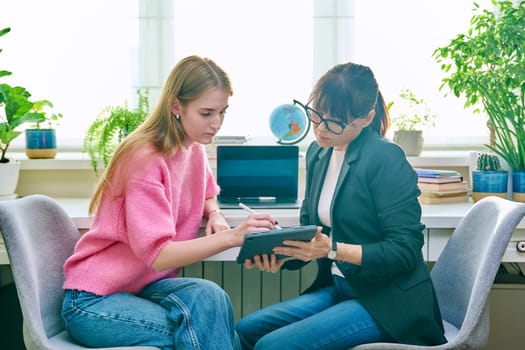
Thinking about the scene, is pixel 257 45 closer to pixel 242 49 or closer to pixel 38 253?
pixel 242 49

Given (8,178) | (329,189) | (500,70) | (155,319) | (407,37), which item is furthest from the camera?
(407,37)

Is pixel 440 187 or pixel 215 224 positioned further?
pixel 440 187

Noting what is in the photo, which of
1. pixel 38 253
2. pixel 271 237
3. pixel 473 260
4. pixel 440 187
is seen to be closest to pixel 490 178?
pixel 440 187

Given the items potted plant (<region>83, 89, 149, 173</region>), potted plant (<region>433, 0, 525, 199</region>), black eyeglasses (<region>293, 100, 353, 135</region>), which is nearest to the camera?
black eyeglasses (<region>293, 100, 353, 135</region>)

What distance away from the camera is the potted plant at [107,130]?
254cm

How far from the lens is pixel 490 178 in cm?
237

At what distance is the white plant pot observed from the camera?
8.05 feet

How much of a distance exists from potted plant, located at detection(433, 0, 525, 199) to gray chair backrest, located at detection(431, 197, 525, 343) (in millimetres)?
639

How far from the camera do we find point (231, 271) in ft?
9.15

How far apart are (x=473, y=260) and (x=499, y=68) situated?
925 mm

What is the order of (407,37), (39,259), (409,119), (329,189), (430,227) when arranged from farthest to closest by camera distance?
(407,37), (409,119), (430,227), (329,189), (39,259)

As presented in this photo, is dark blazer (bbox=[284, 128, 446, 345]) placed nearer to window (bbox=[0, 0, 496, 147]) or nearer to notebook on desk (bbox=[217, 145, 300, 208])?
notebook on desk (bbox=[217, 145, 300, 208])

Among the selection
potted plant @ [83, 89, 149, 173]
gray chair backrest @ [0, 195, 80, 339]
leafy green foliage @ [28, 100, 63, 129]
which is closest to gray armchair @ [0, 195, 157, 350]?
gray chair backrest @ [0, 195, 80, 339]

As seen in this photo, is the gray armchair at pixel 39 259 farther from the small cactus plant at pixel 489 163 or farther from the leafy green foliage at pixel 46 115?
the small cactus plant at pixel 489 163
